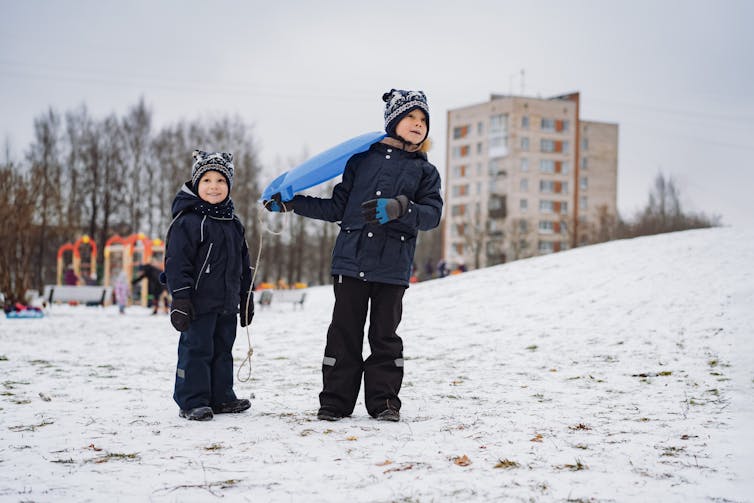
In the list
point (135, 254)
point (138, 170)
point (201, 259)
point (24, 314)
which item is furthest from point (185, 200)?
point (138, 170)

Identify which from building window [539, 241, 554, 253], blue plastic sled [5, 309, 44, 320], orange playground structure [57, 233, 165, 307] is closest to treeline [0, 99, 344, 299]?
orange playground structure [57, 233, 165, 307]

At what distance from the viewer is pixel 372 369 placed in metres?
4.57

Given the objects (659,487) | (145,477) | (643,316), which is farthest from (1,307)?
(659,487)

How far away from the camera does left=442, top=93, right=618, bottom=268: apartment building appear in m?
63.0

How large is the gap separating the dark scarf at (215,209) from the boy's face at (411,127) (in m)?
1.33

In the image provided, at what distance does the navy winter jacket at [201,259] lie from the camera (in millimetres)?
4520

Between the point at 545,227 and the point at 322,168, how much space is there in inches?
2420

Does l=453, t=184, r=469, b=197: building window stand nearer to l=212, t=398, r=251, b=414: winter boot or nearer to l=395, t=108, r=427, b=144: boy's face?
l=395, t=108, r=427, b=144: boy's face

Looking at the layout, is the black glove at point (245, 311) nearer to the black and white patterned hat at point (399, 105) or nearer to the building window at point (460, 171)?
the black and white patterned hat at point (399, 105)

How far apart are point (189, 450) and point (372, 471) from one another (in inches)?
40.5

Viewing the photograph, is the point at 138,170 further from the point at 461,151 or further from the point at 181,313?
the point at 181,313

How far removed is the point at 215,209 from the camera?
188 inches

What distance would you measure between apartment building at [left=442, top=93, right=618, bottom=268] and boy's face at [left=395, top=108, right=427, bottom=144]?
187 ft

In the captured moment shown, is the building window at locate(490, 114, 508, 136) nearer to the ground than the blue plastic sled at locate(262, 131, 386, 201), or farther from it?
farther from it
